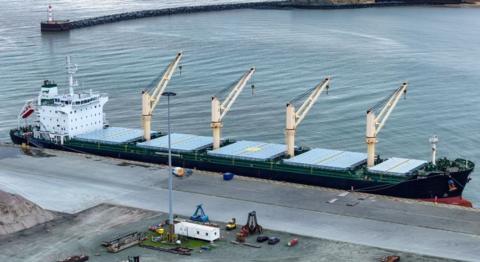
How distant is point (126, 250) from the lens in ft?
152

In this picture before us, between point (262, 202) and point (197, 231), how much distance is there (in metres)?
8.50

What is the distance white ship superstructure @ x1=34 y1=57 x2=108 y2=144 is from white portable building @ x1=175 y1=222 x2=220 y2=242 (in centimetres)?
2731

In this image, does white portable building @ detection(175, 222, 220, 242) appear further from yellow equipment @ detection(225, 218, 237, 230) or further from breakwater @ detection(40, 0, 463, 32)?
breakwater @ detection(40, 0, 463, 32)

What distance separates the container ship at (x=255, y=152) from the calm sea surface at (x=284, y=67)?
679 cm

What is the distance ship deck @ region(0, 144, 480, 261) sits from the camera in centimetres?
4803

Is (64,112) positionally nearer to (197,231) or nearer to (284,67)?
(197,231)

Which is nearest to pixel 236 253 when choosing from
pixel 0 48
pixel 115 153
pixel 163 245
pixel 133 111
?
pixel 163 245

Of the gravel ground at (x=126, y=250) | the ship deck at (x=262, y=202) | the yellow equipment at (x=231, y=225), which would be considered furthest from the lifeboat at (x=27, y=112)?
the yellow equipment at (x=231, y=225)

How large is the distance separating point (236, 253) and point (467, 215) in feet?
49.2

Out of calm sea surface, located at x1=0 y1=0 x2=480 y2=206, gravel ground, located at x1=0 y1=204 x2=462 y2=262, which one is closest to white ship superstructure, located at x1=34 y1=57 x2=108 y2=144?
calm sea surface, located at x1=0 y1=0 x2=480 y2=206

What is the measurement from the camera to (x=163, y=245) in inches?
1841

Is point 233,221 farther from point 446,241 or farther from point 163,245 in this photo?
point 446,241

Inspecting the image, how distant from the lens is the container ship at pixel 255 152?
59.5 metres

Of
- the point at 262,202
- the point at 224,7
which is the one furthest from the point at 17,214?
the point at 224,7
